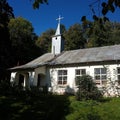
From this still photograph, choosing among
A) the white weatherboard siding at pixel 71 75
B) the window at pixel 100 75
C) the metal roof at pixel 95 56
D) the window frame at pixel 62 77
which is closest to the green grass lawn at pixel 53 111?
the white weatherboard siding at pixel 71 75

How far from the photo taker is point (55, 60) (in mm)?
22984

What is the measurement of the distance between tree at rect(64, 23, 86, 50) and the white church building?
75.7 ft

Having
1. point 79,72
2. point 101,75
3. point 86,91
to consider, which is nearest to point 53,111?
point 86,91

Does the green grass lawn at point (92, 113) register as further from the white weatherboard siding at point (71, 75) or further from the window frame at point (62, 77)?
the window frame at point (62, 77)

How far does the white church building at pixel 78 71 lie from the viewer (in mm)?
18375

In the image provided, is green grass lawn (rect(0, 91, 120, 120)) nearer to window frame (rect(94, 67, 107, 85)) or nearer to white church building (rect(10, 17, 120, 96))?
white church building (rect(10, 17, 120, 96))

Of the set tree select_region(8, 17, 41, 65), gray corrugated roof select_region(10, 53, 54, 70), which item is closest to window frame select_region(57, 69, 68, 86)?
gray corrugated roof select_region(10, 53, 54, 70)

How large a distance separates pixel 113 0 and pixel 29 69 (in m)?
19.4

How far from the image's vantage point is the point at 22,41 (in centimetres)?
4122

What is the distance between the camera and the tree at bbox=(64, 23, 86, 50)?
155 feet

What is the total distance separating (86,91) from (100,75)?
4.73 m

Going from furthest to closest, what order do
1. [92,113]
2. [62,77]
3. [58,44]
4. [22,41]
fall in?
[22,41]
[58,44]
[62,77]
[92,113]

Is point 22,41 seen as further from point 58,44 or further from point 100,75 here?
point 100,75

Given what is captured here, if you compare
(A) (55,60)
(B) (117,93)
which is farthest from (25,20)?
(B) (117,93)
